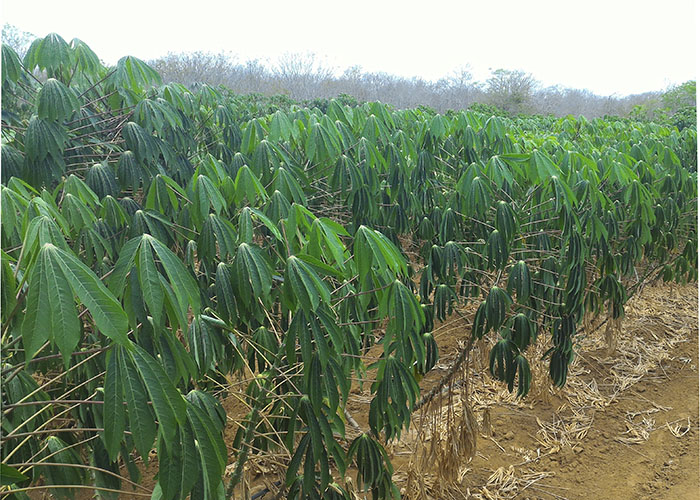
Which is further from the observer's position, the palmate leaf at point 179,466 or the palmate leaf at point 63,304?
the palmate leaf at point 179,466

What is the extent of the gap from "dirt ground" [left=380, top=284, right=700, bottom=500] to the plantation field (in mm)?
16

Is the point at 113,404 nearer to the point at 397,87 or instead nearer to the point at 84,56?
the point at 84,56

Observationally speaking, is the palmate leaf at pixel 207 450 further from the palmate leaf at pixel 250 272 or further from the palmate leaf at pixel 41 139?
the palmate leaf at pixel 41 139

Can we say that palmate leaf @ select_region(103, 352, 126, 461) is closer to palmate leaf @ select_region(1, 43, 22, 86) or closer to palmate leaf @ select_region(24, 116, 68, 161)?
palmate leaf @ select_region(24, 116, 68, 161)

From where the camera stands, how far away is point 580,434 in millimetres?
2670

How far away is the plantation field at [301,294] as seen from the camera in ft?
2.56

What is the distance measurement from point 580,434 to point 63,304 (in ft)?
9.02

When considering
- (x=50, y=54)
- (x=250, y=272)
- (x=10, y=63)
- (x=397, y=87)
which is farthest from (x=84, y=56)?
(x=397, y=87)

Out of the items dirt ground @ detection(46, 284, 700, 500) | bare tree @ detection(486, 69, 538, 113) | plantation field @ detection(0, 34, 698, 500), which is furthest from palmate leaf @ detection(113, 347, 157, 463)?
bare tree @ detection(486, 69, 538, 113)

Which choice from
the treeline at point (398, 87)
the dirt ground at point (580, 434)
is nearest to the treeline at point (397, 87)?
the treeline at point (398, 87)

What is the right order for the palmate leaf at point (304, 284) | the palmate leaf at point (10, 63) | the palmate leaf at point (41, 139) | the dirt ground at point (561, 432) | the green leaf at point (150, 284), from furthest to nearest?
the dirt ground at point (561, 432), the palmate leaf at point (10, 63), the palmate leaf at point (41, 139), the palmate leaf at point (304, 284), the green leaf at point (150, 284)

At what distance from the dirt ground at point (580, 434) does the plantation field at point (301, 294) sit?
2 cm

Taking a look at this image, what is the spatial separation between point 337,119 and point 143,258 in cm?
165

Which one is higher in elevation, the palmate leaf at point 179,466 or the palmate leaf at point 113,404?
the palmate leaf at point 113,404
